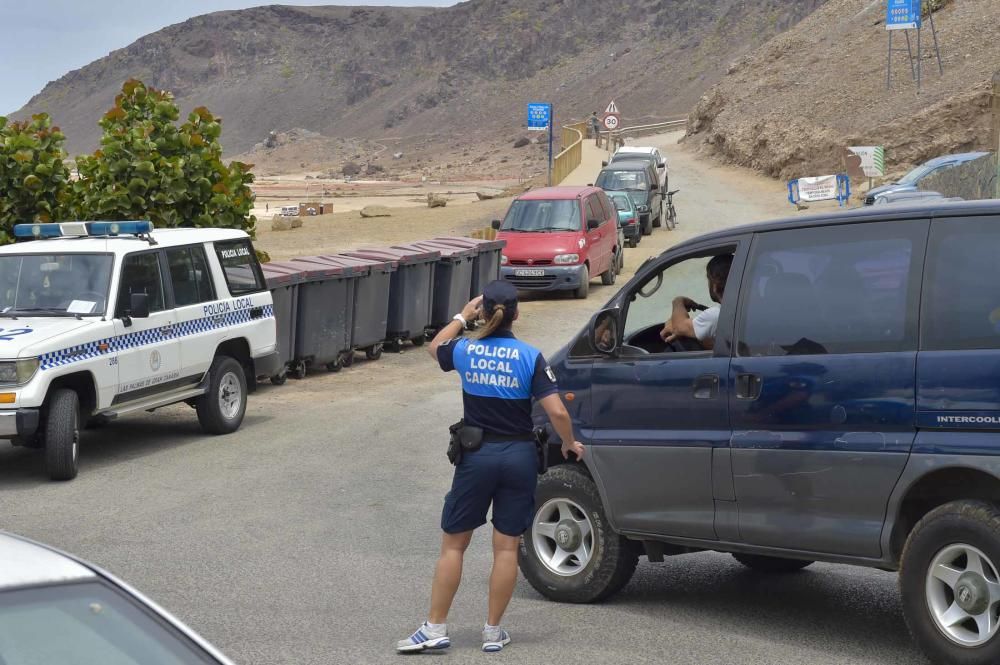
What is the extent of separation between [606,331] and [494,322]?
3.30 ft

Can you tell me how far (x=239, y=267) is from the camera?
13.7m

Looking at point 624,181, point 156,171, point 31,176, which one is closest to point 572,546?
point 156,171

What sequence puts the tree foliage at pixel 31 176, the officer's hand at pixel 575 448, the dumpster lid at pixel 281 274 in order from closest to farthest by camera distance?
the officer's hand at pixel 575 448 → the dumpster lid at pixel 281 274 → the tree foliage at pixel 31 176


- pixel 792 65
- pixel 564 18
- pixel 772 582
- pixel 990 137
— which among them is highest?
pixel 564 18

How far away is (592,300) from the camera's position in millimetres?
24891

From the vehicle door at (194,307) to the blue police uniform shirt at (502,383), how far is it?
6.59 m

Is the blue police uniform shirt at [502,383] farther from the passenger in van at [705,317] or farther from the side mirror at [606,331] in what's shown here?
the passenger in van at [705,317]

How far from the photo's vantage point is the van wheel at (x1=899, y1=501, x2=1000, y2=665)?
573 centimetres

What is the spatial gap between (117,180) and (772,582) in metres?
11.4

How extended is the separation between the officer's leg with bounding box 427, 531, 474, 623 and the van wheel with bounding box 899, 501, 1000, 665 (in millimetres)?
2009

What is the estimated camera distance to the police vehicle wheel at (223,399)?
1295 cm

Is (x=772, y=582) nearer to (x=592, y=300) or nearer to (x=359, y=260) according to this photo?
(x=359, y=260)

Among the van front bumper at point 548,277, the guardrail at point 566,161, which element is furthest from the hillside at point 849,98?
the van front bumper at point 548,277

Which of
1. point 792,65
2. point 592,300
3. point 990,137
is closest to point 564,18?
point 792,65
